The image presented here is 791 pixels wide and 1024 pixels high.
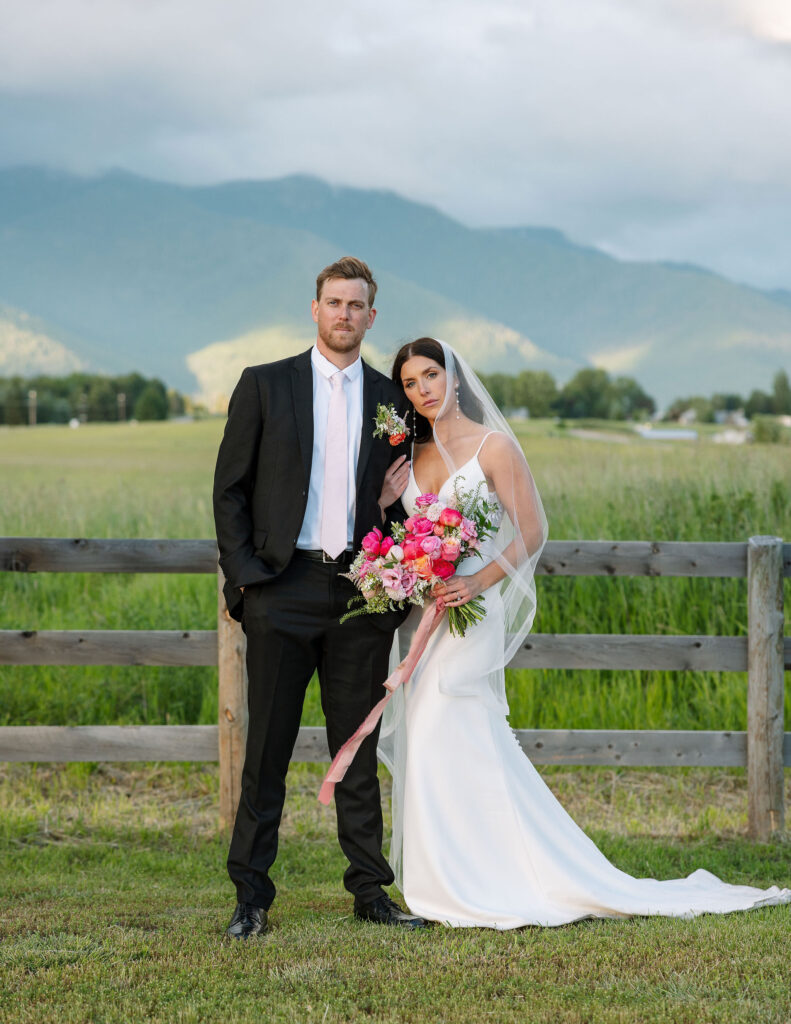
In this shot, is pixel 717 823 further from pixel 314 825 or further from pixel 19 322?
pixel 19 322

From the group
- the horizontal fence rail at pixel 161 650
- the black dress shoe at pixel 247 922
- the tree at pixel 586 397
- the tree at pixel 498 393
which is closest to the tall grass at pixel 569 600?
the tree at pixel 498 393

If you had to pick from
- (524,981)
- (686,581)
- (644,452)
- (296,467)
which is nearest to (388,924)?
(524,981)

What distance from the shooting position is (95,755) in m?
5.50

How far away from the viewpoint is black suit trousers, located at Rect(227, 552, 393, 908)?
12.6ft

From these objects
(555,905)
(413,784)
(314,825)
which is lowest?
(314,825)

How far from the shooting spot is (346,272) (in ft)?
12.7

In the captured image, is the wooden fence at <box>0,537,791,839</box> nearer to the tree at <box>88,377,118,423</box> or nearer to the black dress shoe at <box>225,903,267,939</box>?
the black dress shoe at <box>225,903,267,939</box>

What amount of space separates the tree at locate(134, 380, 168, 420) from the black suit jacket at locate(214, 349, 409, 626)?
7530 centimetres

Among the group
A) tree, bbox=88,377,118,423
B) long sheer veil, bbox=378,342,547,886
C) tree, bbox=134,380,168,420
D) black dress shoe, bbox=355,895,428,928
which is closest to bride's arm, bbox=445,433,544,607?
long sheer veil, bbox=378,342,547,886

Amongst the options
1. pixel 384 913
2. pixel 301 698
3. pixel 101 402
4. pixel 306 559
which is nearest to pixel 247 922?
pixel 384 913

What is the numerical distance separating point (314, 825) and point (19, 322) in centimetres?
16697

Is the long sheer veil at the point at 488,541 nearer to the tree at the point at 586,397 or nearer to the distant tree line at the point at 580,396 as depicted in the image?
the distant tree line at the point at 580,396

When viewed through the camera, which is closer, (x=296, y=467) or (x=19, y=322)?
(x=296, y=467)

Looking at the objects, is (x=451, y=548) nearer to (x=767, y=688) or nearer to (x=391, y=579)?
(x=391, y=579)
